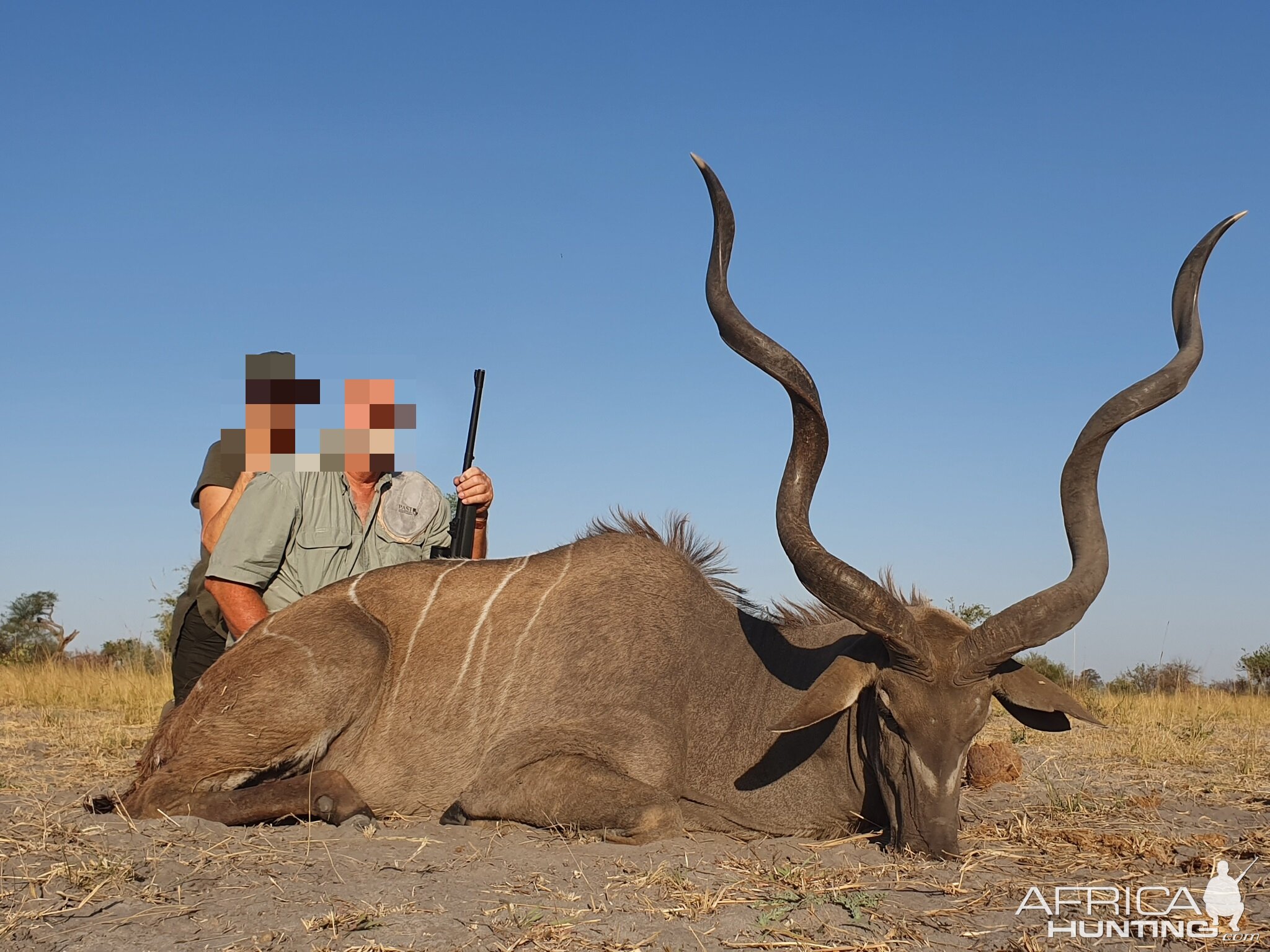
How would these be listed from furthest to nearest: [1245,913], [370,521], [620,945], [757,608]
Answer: [370,521]
[757,608]
[1245,913]
[620,945]

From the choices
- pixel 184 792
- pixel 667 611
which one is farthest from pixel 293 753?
pixel 667 611

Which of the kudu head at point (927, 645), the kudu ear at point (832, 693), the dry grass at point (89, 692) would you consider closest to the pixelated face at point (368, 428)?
the kudu head at point (927, 645)

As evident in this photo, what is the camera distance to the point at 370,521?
617 centimetres

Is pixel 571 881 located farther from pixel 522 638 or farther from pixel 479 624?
pixel 479 624

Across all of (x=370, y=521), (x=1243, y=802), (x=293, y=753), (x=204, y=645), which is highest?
(x=370, y=521)

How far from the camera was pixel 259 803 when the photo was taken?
4.60 metres

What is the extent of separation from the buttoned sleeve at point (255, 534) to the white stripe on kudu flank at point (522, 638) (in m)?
1.39

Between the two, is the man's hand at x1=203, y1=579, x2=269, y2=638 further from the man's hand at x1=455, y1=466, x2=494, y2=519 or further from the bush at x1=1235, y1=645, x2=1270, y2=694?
the bush at x1=1235, y1=645, x2=1270, y2=694

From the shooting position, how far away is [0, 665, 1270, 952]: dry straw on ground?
303 centimetres

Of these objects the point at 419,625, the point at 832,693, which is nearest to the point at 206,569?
the point at 419,625

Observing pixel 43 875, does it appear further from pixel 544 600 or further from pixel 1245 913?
pixel 1245 913

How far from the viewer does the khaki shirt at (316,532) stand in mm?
5656

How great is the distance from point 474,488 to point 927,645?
290cm

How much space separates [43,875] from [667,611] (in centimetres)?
266
